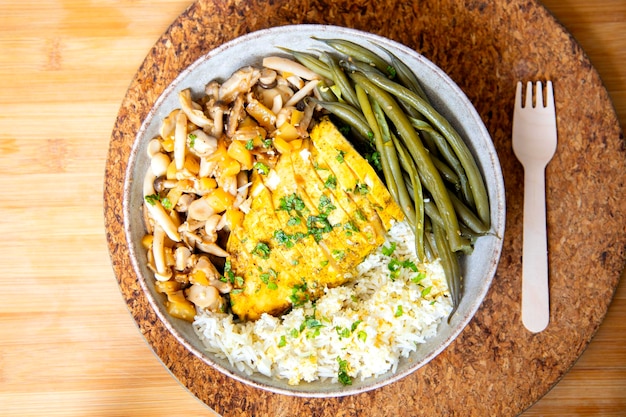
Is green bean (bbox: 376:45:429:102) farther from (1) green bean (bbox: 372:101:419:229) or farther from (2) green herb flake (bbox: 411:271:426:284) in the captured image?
(2) green herb flake (bbox: 411:271:426:284)

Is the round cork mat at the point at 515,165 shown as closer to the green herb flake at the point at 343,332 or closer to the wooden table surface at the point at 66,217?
the green herb flake at the point at 343,332

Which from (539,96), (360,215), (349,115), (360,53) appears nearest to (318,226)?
(360,215)

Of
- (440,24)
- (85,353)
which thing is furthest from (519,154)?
(85,353)

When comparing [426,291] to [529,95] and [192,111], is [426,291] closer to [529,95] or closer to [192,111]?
[529,95]

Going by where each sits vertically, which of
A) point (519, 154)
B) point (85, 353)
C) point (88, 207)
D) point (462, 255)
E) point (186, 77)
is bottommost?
point (85, 353)

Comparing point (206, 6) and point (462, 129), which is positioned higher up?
point (206, 6)

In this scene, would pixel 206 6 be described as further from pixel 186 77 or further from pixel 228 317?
pixel 228 317
